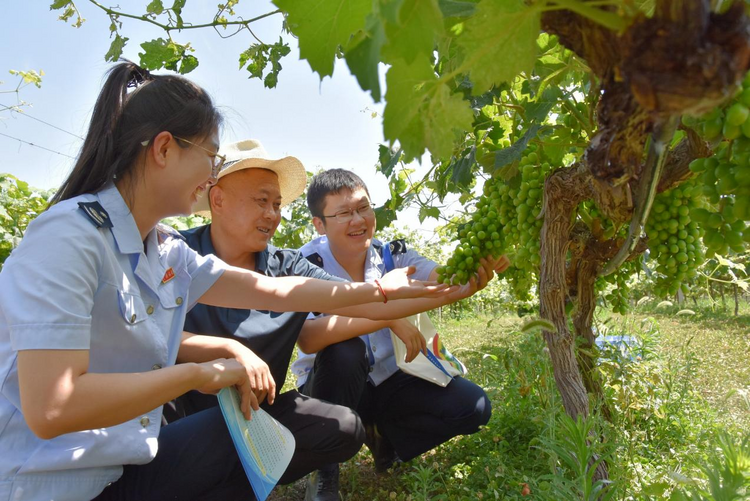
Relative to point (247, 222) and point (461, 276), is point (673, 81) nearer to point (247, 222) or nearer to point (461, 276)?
point (461, 276)

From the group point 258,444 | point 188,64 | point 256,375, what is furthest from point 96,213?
point 188,64

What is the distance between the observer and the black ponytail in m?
1.83

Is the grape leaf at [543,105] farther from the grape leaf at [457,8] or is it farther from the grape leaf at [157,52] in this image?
the grape leaf at [157,52]

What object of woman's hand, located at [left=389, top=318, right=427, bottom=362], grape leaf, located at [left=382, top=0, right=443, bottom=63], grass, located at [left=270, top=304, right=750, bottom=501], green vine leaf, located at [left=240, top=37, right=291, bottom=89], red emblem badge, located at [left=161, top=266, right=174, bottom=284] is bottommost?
grass, located at [left=270, top=304, right=750, bottom=501]

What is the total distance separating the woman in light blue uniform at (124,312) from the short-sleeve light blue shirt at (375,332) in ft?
3.28

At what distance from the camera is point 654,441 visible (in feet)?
9.31

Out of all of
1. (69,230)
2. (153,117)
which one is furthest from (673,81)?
(153,117)

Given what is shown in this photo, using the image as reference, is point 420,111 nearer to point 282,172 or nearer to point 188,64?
point 282,172

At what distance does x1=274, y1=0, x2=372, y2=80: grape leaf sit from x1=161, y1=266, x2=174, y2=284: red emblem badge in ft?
4.69

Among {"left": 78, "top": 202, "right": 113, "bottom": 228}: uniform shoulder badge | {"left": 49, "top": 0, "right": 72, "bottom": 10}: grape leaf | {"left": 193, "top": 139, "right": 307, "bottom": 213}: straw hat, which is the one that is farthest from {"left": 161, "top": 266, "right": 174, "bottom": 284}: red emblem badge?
{"left": 49, "top": 0, "right": 72, "bottom": 10}: grape leaf

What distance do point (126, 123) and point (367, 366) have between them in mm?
1881

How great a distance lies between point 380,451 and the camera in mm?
3316

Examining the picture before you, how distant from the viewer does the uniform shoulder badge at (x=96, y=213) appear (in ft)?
5.43

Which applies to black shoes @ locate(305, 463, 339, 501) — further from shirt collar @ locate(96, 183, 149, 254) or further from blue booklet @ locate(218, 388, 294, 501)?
shirt collar @ locate(96, 183, 149, 254)
